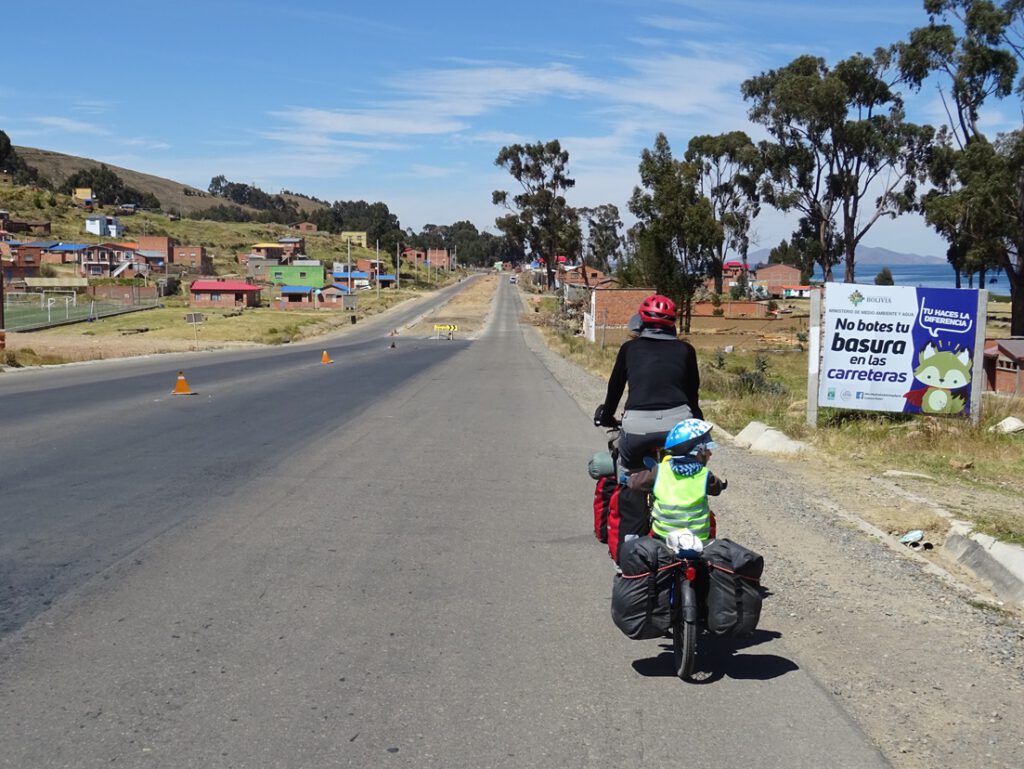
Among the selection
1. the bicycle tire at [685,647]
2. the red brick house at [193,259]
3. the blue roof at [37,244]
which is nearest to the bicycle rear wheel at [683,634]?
the bicycle tire at [685,647]

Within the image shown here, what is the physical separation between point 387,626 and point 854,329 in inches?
413

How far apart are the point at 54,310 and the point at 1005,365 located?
204 feet

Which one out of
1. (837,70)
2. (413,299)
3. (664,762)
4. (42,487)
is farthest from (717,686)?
(413,299)

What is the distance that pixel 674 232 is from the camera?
50.9 m

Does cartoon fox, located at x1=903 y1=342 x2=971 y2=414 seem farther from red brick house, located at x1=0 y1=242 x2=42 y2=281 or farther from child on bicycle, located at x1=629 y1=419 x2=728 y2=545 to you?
red brick house, located at x1=0 y1=242 x2=42 y2=281

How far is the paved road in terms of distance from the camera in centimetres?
418

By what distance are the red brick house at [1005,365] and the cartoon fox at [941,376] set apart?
14.1 metres

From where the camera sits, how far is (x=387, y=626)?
5684 millimetres

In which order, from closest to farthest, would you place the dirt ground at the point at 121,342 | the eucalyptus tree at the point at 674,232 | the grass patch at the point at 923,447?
→ the grass patch at the point at 923,447 < the dirt ground at the point at 121,342 < the eucalyptus tree at the point at 674,232

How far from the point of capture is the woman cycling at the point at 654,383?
19.4 ft

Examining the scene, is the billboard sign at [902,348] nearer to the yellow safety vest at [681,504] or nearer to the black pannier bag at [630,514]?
the black pannier bag at [630,514]

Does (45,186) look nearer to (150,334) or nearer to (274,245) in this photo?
(274,245)

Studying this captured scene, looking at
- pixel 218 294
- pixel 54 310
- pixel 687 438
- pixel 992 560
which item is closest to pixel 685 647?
pixel 687 438

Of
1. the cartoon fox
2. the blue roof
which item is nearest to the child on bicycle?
the cartoon fox
